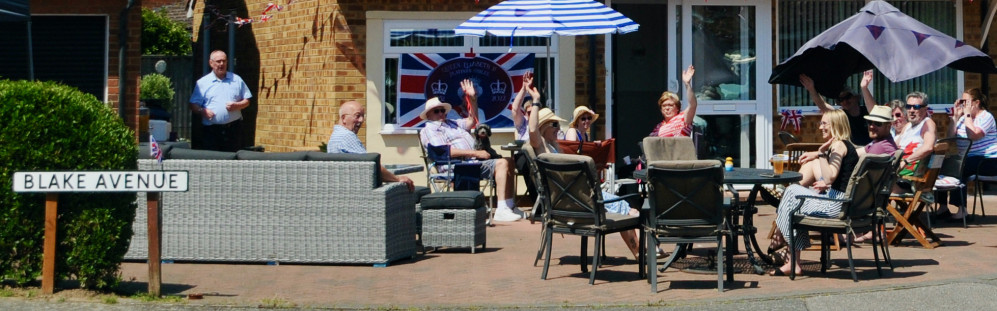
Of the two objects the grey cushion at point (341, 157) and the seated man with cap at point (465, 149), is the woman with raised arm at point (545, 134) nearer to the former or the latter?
the seated man with cap at point (465, 149)

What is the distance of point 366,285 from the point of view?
30.4ft

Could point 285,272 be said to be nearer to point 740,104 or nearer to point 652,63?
point 740,104

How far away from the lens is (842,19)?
1605 cm

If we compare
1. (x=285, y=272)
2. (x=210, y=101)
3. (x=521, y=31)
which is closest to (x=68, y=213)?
(x=285, y=272)

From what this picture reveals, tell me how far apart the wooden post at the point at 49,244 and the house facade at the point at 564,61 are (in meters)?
6.82

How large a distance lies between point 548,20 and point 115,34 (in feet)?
16.7

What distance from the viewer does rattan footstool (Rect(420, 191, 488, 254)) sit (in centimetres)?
1098

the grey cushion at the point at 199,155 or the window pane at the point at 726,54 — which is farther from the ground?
the window pane at the point at 726,54

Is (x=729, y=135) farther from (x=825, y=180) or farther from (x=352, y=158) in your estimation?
(x=352, y=158)

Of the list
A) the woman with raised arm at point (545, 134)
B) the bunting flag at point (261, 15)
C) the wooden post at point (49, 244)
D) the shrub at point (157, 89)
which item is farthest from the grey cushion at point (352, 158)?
the shrub at point (157, 89)

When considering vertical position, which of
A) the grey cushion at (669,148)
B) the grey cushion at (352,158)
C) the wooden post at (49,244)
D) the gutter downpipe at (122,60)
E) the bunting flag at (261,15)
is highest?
the bunting flag at (261,15)

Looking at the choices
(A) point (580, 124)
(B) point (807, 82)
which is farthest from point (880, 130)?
(A) point (580, 124)

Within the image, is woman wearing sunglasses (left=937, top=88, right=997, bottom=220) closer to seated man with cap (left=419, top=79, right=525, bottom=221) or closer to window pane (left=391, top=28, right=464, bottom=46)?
seated man with cap (left=419, top=79, right=525, bottom=221)

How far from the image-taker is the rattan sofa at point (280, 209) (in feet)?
32.8
